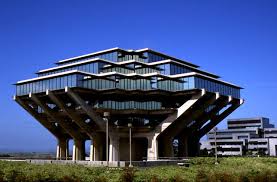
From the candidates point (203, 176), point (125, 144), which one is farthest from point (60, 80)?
point (203, 176)

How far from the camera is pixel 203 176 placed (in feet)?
91.5

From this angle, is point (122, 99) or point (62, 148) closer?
point (122, 99)

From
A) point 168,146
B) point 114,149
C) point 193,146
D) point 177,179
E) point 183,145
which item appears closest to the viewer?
point 177,179

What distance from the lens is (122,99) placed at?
237 feet

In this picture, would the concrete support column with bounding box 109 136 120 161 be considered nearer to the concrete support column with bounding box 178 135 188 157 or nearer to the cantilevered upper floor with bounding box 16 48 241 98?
the cantilevered upper floor with bounding box 16 48 241 98

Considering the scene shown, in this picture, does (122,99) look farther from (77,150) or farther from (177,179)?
(177,179)

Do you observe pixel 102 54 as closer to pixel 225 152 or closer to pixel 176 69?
pixel 176 69

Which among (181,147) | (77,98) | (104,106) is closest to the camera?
(77,98)

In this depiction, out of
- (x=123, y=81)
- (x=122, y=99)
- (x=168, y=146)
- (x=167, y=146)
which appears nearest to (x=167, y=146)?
(x=167, y=146)

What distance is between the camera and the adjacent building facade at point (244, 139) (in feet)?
460

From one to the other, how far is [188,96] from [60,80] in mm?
24364

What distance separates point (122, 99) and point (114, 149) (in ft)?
31.5

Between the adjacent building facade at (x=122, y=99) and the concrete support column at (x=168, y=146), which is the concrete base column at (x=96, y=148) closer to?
the adjacent building facade at (x=122, y=99)

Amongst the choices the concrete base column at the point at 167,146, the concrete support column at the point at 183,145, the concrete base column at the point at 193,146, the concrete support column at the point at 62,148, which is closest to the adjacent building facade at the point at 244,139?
the concrete base column at the point at 193,146
